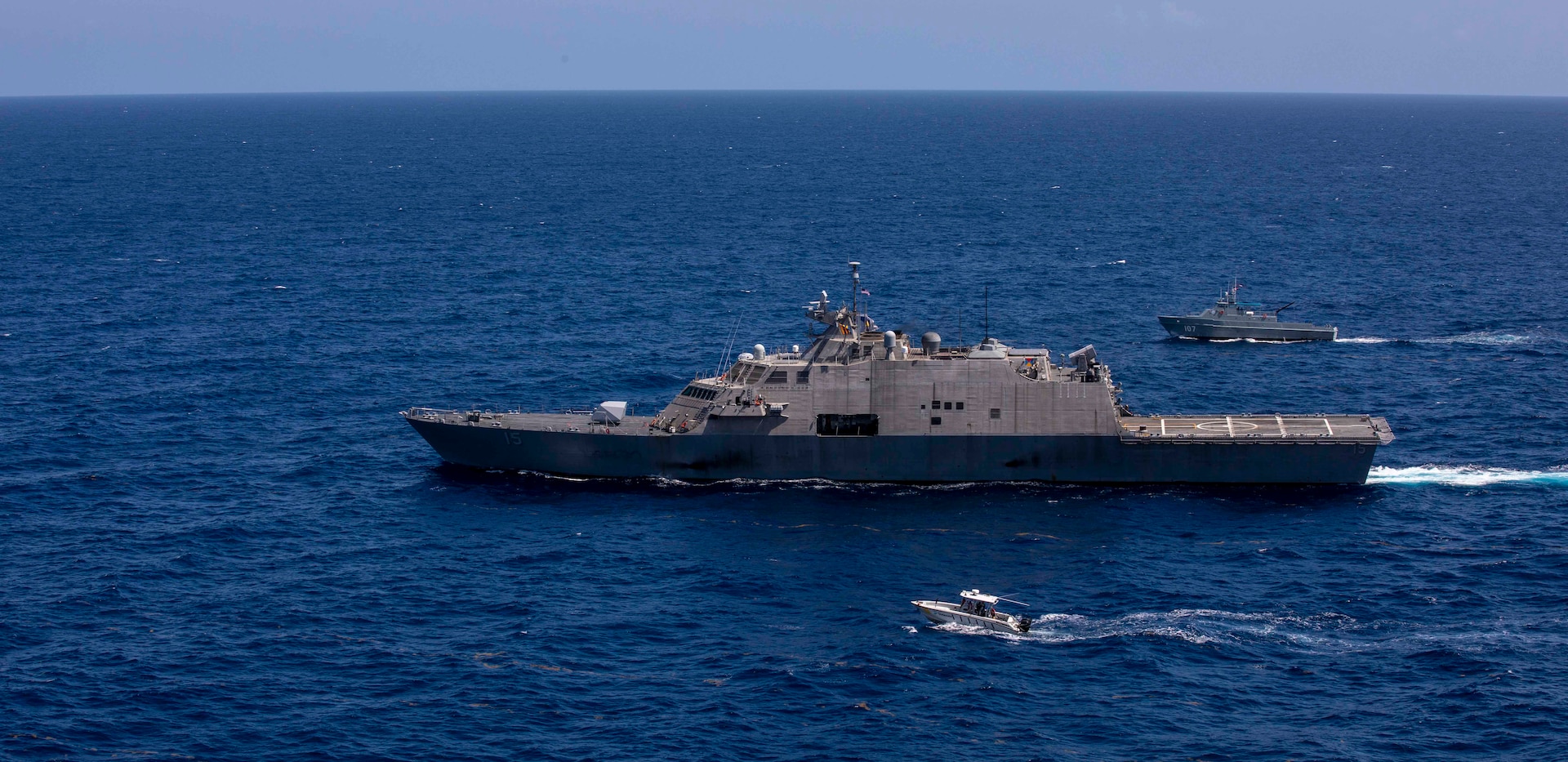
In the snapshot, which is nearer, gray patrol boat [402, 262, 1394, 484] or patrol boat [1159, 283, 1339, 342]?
gray patrol boat [402, 262, 1394, 484]

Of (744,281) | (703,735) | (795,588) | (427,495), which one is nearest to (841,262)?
(744,281)

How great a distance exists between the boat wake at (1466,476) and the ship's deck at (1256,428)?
231 cm

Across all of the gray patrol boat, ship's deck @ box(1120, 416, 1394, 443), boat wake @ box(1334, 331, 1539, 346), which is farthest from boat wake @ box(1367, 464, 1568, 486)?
boat wake @ box(1334, 331, 1539, 346)

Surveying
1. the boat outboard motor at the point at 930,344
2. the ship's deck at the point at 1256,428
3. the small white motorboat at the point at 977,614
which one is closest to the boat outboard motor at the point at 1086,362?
the ship's deck at the point at 1256,428

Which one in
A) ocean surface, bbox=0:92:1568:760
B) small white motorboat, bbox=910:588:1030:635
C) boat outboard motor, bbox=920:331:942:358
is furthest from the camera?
boat outboard motor, bbox=920:331:942:358

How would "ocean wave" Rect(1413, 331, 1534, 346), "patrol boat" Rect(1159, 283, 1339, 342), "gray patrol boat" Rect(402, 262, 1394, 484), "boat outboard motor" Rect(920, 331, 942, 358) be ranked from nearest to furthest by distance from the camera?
"gray patrol boat" Rect(402, 262, 1394, 484) → "boat outboard motor" Rect(920, 331, 942, 358) → "ocean wave" Rect(1413, 331, 1534, 346) → "patrol boat" Rect(1159, 283, 1339, 342)

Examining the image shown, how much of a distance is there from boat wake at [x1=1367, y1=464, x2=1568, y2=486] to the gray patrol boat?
2459mm

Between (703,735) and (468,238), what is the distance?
106 m

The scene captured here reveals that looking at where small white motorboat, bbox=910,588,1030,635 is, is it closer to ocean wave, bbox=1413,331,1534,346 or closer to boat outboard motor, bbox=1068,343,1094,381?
boat outboard motor, bbox=1068,343,1094,381

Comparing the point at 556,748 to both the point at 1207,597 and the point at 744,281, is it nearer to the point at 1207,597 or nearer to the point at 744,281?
the point at 1207,597

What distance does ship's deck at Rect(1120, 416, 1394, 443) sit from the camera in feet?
233

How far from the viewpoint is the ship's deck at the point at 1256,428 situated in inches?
2800

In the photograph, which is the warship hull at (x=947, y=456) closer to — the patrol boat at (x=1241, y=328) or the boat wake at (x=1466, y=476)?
the boat wake at (x=1466, y=476)

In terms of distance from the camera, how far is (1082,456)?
71.6 m
